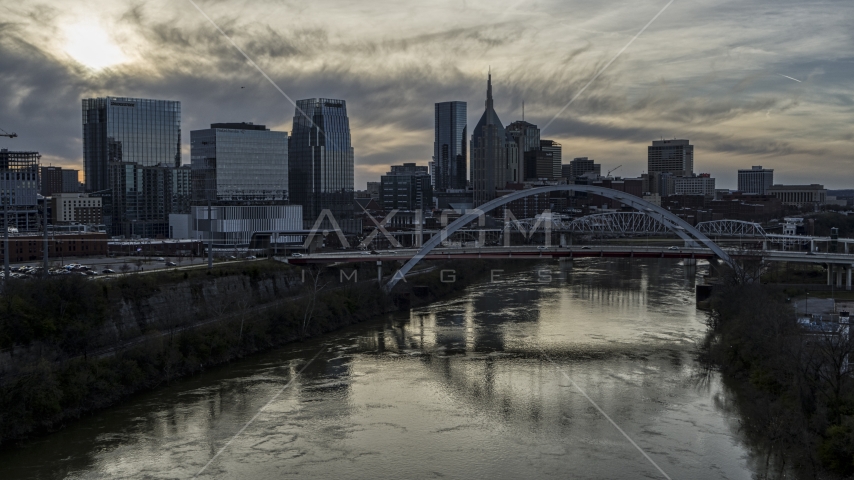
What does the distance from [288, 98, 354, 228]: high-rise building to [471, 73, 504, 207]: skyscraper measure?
35.4 metres

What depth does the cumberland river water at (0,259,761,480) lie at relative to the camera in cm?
1071

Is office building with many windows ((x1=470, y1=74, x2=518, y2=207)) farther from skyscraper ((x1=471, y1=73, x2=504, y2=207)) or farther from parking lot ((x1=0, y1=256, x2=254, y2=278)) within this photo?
parking lot ((x1=0, y1=256, x2=254, y2=278))

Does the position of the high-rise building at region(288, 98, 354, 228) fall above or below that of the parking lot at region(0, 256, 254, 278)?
above

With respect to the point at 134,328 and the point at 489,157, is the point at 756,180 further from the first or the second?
the point at 134,328

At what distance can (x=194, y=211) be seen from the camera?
3903cm

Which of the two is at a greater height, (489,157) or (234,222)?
(489,157)

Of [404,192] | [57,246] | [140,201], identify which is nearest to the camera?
[57,246]

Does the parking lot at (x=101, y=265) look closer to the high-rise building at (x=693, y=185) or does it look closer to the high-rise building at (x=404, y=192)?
the high-rise building at (x=404, y=192)

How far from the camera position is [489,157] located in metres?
87.6

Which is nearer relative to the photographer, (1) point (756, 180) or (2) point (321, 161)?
(2) point (321, 161)

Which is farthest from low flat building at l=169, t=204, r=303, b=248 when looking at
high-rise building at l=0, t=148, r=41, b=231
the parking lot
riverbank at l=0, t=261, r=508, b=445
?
riverbank at l=0, t=261, r=508, b=445

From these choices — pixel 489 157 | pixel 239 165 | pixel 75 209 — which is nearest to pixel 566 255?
pixel 239 165

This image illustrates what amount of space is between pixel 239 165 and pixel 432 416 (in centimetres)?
3219

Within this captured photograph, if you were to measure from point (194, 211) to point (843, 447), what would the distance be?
33.7 meters
